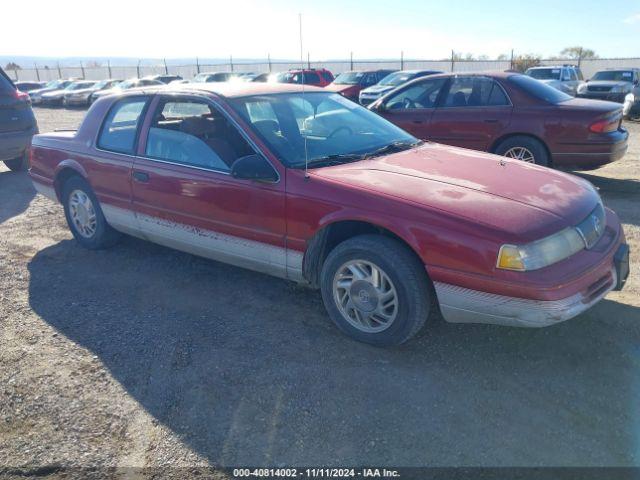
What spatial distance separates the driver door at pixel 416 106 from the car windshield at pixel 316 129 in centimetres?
303

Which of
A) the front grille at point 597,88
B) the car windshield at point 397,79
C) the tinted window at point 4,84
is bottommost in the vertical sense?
the front grille at point 597,88

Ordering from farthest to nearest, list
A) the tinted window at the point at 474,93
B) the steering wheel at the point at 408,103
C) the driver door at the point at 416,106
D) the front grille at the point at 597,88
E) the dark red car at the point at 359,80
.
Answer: the dark red car at the point at 359,80
the front grille at the point at 597,88
the steering wheel at the point at 408,103
the driver door at the point at 416,106
the tinted window at the point at 474,93

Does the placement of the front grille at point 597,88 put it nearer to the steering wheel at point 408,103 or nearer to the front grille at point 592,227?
the steering wheel at point 408,103

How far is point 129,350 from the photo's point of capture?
3477 millimetres

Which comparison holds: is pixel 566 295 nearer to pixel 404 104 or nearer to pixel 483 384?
pixel 483 384

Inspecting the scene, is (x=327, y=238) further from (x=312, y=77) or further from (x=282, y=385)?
(x=312, y=77)

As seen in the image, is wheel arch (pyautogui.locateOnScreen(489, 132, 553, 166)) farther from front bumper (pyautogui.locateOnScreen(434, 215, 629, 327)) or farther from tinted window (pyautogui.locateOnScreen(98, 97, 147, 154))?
tinted window (pyautogui.locateOnScreen(98, 97, 147, 154))

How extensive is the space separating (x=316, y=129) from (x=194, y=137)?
0.96m

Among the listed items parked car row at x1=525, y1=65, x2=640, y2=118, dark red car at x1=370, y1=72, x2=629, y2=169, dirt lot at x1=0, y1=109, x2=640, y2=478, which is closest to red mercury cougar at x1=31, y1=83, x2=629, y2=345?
dirt lot at x1=0, y1=109, x2=640, y2=478

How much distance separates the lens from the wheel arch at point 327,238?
3.39 m

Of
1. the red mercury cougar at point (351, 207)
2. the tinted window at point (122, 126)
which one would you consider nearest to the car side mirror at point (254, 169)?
the red mercury cougar at point (351, 207)

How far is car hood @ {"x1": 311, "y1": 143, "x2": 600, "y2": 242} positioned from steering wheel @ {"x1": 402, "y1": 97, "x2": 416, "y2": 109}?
3854 mm

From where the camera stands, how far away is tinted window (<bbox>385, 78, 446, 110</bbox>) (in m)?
7.58

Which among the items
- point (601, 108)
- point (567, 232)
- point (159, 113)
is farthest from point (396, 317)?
point (601, 108)
